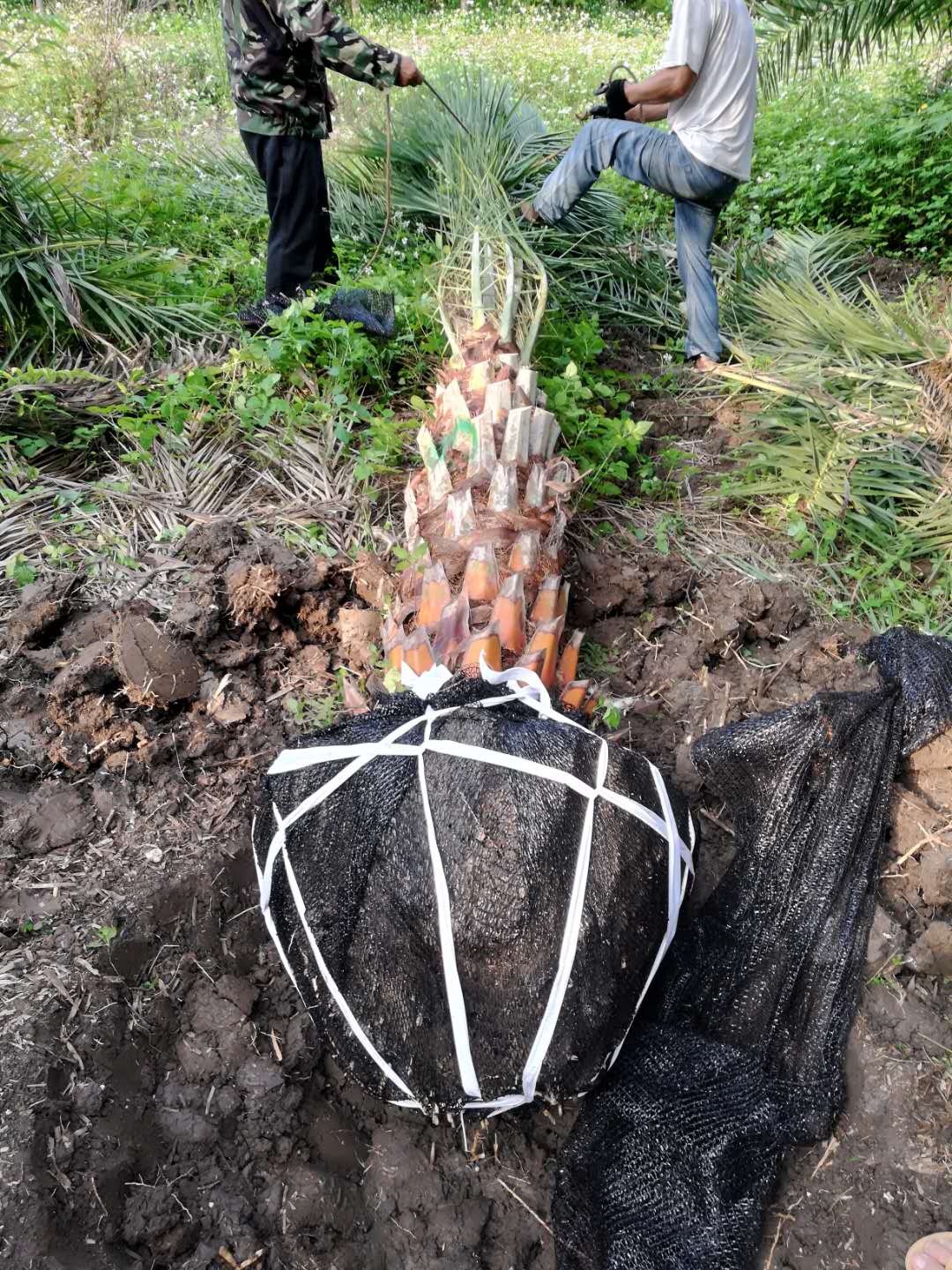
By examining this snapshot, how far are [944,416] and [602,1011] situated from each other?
2355 millimetres

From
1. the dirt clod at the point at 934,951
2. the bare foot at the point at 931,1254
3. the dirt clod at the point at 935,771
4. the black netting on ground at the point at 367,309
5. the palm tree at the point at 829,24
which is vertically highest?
the palm tree at the point at 829,24

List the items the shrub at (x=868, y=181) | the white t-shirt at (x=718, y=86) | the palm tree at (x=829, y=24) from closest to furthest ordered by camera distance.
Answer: the white t-shirt at (x=718, y=86) → the palm tree at (x=829, y=24) → the shrub at (x=868, y=181)

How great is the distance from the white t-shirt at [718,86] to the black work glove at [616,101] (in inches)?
7.9

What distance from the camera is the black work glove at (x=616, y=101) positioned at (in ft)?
12.3

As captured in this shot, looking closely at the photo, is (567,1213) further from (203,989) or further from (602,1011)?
(203,989)

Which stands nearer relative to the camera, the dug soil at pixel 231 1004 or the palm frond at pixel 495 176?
the dug soil at pixel 231 1004

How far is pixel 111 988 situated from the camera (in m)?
1.66

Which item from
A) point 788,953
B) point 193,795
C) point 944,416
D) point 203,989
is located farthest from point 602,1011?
point 944,416

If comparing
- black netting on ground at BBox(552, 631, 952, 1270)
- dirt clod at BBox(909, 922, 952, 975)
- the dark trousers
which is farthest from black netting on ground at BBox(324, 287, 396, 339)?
dirt clod at BBox(909, 922, 952, 975)

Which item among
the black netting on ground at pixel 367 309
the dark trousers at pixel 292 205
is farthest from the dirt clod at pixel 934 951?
the dark trousers at pixel 292 205

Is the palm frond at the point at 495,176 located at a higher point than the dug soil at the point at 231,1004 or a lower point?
higher

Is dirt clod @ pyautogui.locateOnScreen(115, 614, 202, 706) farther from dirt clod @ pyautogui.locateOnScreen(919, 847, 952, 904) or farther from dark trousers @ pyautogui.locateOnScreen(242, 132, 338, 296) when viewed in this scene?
dark trousers @ pyautogui.locateOnScreen(242, 132, 338, 296)

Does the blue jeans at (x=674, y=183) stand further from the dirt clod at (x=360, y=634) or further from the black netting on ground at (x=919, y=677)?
the dirt clod at (x=360, y=634)

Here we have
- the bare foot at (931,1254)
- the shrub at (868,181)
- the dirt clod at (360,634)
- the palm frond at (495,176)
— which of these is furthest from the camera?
the shrub at (868,181)
